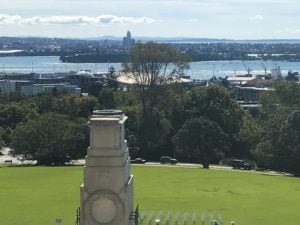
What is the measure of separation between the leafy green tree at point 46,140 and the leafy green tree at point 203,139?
28.8ft

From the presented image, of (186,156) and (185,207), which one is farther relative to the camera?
(186,156)

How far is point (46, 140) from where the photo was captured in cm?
5097

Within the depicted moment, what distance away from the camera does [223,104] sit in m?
60.0

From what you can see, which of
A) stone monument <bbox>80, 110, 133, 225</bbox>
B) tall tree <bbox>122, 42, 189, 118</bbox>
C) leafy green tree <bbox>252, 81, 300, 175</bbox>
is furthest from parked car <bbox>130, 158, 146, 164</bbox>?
stone monument <bbox>80, 110, 133, 225</bbox>

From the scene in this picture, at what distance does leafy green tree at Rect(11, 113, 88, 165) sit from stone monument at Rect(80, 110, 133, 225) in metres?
31.1

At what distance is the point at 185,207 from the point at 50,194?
775 centimetres

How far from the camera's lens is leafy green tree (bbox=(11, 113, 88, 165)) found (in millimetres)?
50594

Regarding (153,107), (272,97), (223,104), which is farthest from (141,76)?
(272,97)

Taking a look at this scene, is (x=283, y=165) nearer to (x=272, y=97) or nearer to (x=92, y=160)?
(x=272, y=97)

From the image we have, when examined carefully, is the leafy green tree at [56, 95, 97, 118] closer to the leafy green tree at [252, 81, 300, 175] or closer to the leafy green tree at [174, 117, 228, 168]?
the leafy green tree at [174, 117, 228, 168]

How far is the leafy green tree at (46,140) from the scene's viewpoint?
50594 mm

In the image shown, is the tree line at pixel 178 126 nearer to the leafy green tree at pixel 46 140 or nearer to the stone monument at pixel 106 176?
the leafy green tree at pixel 46 140

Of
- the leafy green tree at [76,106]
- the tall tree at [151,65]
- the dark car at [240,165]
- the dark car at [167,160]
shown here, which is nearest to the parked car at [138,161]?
the dark car at [167,160]

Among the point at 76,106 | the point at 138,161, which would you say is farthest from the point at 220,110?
the point at 76,106
